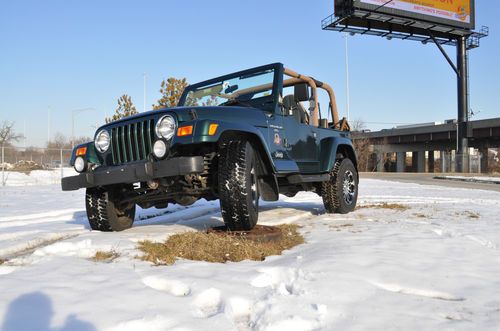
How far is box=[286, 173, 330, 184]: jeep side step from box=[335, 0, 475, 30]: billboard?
98.4 feet

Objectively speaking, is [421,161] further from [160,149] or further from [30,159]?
[160,149]

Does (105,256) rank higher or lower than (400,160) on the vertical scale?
lower

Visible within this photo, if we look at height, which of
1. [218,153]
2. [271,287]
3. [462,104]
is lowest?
[271,287]

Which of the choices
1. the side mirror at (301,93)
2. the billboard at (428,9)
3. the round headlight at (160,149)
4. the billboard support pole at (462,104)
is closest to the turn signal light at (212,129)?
the round headlight at (160,149)

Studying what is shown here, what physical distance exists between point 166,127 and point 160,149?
23 centimetres

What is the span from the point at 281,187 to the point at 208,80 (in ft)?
6.28

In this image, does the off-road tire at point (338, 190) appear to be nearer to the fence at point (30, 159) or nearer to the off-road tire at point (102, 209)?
the off-road tire at point (102, 209)

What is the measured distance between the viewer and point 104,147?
475 cm

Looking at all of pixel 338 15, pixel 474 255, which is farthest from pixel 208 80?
pixel 338 15

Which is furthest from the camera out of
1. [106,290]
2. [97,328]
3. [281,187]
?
[281,187]

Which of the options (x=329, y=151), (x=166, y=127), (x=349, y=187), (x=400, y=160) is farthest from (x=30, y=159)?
(x=400, y=160)

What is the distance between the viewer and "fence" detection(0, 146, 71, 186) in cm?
2120

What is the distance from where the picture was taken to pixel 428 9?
35.8 m

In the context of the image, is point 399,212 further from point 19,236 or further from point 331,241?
point 19,236
